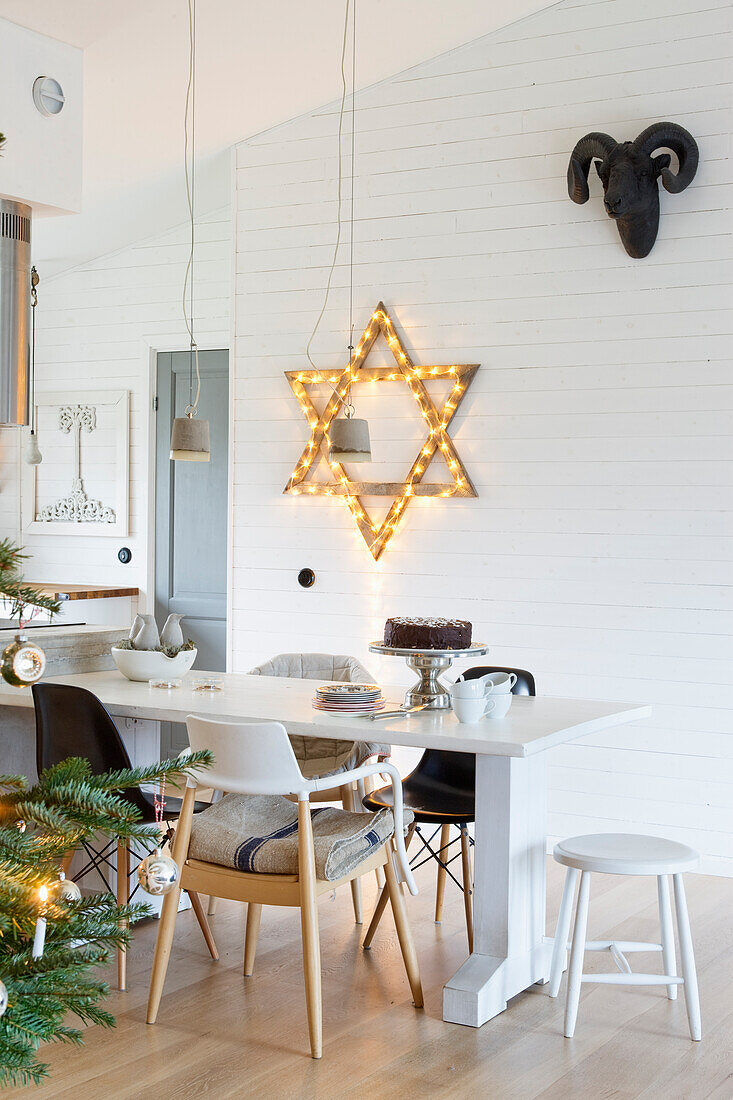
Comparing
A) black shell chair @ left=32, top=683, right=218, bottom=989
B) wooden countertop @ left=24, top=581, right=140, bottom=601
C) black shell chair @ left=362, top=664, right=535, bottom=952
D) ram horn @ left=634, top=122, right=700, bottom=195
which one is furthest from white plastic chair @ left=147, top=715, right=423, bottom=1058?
wooden countertop @ left=24, top=581, right=140, bottom=601

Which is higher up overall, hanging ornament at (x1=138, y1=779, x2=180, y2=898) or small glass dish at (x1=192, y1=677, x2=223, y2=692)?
hanging ornament at (x1=138, y1=779, x2=180, y2=898)

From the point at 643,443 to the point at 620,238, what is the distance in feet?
2.65

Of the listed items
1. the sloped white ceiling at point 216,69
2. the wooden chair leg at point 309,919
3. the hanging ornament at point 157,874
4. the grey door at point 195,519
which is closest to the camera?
the hanging ornament at point 157,874

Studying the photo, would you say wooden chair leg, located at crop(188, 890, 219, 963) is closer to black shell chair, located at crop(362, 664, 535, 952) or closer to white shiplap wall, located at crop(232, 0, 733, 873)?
black shell chair, located at crop(362, 664, 535, 952)

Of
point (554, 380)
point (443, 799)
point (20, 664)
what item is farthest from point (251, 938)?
point (554, 380)

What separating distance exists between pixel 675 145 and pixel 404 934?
119 inches

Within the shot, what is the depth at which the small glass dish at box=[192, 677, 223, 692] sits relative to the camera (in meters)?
3.70

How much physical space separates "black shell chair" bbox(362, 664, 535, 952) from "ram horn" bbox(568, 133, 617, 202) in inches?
75.4

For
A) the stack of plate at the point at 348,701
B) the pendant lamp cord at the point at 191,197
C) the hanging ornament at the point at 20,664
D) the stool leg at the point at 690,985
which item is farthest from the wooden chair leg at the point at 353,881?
the hanging ornament at the point at 20,664

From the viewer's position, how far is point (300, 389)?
5270 millimetres

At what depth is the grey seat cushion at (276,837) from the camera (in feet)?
9.12

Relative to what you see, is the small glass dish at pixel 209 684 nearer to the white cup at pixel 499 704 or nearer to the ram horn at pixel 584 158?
the white cup at pixel 499 704

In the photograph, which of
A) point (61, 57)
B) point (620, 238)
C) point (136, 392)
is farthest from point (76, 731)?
point (136, 392)

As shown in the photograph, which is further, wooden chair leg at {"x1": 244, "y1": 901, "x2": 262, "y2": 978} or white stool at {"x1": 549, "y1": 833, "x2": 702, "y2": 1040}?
wooden chair leg at {"x1": 244, "y1": 901, "x2": 262, "y2": 978}
